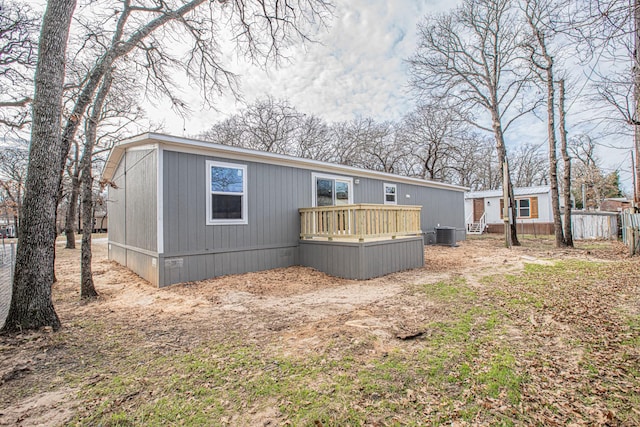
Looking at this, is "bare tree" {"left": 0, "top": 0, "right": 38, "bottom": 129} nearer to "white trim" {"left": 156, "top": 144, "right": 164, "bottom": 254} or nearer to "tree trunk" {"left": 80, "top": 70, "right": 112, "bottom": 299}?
"tree trunk" {"left": 80, "top": 70, "right": 112, "bottom": 299}

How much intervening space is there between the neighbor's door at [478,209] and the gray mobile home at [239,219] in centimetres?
1504

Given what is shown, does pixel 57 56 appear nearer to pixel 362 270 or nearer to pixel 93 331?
pixel 93 331

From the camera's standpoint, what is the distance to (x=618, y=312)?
12.9ft

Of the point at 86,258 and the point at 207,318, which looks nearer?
the point at 207,318

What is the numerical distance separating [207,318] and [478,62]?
48.1 ft

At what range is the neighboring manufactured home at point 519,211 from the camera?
58.2 ft

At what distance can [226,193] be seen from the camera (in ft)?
23.0

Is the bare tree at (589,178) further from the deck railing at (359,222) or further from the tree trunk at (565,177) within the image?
the deck railing at (359,222)

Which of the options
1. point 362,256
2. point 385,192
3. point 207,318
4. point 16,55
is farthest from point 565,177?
point 16,55

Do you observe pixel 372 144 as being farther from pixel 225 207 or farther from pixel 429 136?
pixel 225 207

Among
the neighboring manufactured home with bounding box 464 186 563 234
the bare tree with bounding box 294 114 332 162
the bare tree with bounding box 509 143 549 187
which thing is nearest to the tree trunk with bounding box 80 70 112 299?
the bare tree with bounding box 294 114 332 162

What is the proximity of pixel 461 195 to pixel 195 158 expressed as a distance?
46.7 feet

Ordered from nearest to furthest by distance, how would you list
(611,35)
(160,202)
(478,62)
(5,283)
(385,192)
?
(611,35) → (5,283) → (160,202) → (385,192) → (478,62)

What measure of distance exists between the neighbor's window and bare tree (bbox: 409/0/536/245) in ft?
19.0
